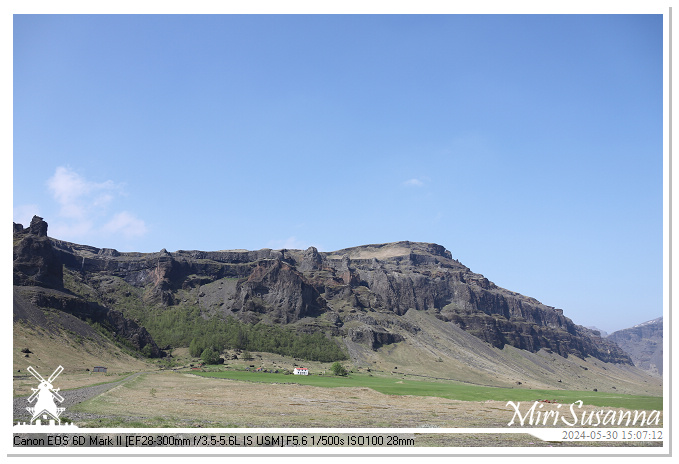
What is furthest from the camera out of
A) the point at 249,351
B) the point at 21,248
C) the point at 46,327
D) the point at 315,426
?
the point at 249,351

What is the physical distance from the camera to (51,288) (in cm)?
14662

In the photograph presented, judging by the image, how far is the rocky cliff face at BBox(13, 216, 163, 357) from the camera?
131750 mm

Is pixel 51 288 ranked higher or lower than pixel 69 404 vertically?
higher

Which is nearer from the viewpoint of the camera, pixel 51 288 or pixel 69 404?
pixel 69 404

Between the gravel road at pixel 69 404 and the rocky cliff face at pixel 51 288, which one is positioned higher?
the rocky cliff face at pixel 51 288

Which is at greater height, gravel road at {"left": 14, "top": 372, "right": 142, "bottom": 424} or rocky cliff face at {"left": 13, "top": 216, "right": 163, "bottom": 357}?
rocky cliff face at {"left": 13, "top": 216, "right": 163, "bottom": 357}

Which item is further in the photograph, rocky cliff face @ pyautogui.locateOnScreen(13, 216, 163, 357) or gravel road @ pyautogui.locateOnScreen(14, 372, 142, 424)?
rocky cliff face @ pyautogui.locateOnScreen(13, 216, 163, 357)

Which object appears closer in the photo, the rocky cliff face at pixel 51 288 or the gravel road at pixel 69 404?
the gravel road at pixel 69 404

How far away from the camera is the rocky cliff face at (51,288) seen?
131750mm
